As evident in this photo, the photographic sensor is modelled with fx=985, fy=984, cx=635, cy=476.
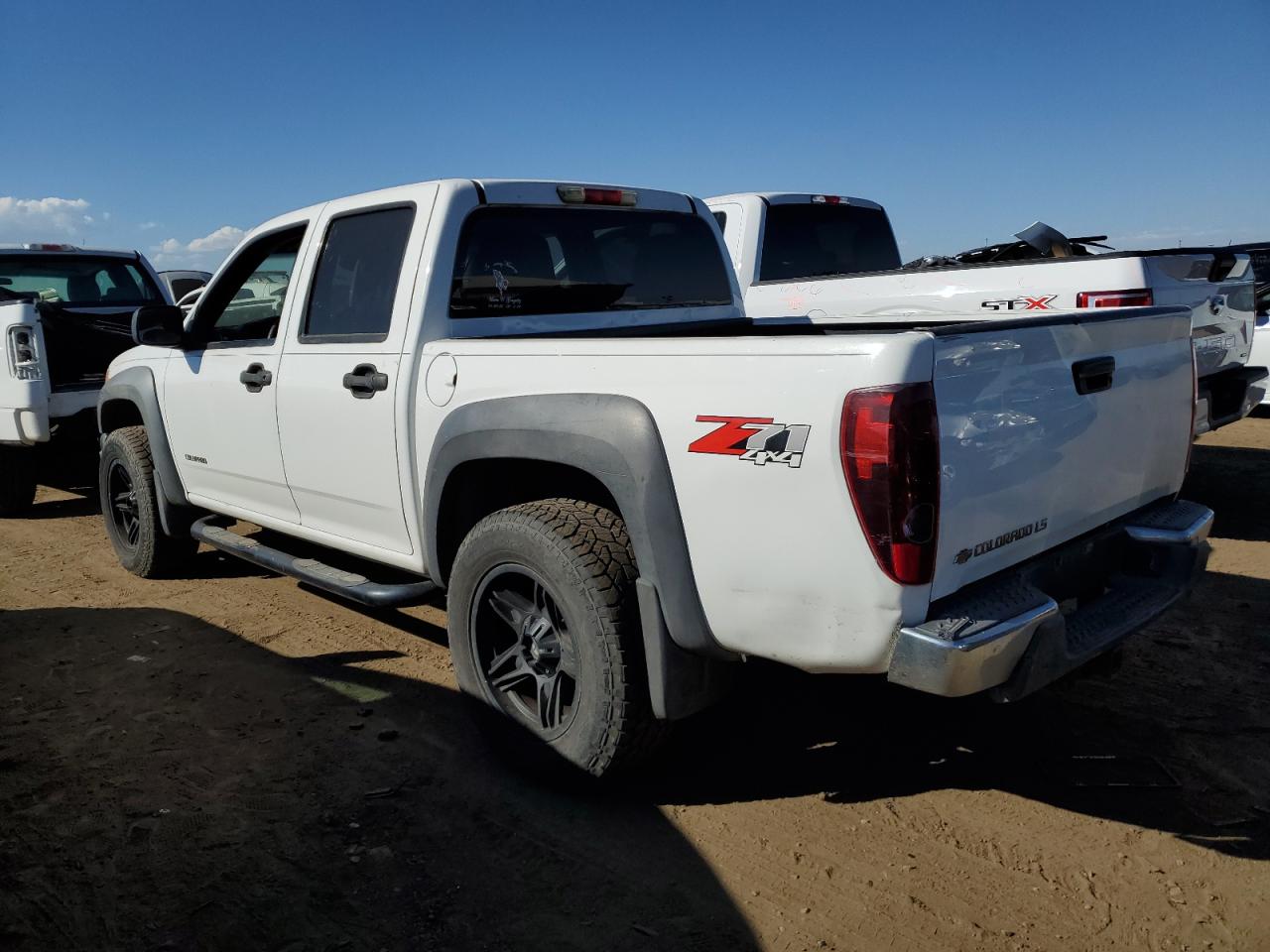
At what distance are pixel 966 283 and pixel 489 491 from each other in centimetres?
384

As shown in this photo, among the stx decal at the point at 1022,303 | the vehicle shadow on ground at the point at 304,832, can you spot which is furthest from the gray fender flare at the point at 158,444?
the stx decal at the point at 1022,303

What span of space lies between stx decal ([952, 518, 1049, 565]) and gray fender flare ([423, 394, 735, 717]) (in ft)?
2.25

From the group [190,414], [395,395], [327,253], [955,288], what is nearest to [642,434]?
[395,395]

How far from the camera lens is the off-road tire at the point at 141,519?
5305mm

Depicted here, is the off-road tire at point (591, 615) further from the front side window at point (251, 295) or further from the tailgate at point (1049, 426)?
the front side window at point (251, 295)

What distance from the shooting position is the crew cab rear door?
11.7 feet

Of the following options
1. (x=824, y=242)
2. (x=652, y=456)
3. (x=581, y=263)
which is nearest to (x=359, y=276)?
(x=581, y=263)

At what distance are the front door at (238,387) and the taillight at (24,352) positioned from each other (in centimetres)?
257

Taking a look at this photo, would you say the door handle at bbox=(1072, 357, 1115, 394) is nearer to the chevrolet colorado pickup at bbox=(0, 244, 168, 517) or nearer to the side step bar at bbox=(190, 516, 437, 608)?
the side step bar at bbox=(190, 516, 437, 608)

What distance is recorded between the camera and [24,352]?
6840 millimetres

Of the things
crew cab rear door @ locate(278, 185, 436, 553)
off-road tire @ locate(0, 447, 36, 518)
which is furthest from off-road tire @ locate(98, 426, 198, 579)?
off-road tire @ locate(0, 447, 36, 518)

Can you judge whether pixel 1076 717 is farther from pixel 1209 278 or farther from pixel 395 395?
pixel 1209 278

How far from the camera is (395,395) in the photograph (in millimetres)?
3486

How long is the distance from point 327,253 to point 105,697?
79.8 inches
